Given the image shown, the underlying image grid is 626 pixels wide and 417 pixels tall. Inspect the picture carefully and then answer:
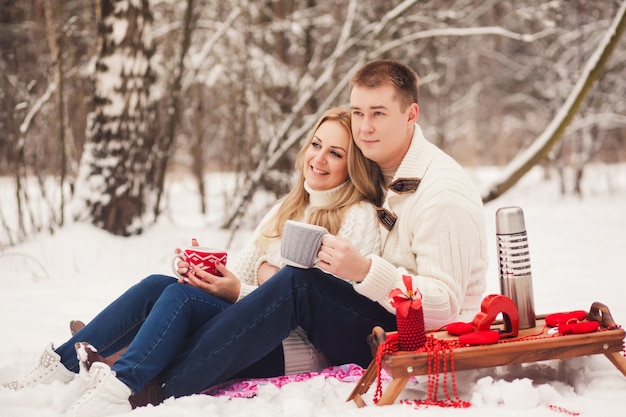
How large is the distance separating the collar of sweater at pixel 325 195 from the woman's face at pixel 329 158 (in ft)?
0.06

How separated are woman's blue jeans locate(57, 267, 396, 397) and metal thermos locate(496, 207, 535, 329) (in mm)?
551

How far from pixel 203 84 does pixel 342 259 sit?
23.7 ft

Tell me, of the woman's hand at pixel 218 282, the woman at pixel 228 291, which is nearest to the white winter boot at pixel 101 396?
the woman at pixel 228 291

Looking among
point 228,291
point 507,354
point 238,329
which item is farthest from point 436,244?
point 228,291

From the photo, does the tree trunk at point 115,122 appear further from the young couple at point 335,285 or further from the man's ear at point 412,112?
the man's ear at point 412,112

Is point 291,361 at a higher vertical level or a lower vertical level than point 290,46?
lower

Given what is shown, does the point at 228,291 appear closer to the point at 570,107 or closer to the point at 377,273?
the point at 377,273

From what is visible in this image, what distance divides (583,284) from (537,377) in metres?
2.47

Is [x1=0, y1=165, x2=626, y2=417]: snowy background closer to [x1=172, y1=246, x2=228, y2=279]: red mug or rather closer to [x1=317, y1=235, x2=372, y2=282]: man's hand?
[x1=317, y1=235, x2=372, y2=282]: man's hand

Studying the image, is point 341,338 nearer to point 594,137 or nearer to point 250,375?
point 250,375

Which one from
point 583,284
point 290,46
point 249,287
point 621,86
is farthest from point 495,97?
point 249,287

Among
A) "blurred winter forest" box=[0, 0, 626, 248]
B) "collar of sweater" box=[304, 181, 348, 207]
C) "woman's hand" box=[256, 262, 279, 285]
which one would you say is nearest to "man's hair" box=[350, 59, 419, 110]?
"collar of sweater" box=[304, 181, 348, 207]

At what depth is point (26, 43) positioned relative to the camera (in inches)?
424

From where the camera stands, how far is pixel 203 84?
9.09m
